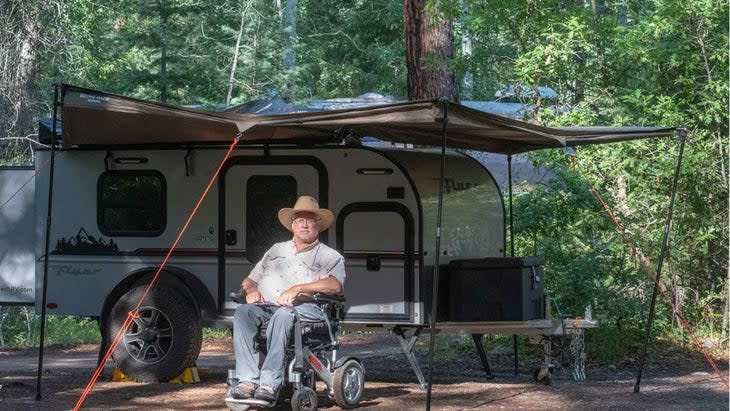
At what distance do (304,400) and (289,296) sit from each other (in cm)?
74

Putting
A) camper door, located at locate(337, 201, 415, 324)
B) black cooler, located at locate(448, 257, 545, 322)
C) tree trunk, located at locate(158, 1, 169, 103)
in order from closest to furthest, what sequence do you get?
camper door, located at locate(337, 201, 415, 324) → black cooler, located at locate(448, 257, 545, 322) → tree trunk, located at locate(158, 1, 169, 103)

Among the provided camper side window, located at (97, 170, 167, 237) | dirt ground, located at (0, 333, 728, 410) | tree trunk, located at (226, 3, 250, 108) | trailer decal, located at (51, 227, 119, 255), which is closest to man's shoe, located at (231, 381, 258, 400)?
dirt ground, located at (0, 333, 728, 410)

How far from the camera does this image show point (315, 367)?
8.68 m

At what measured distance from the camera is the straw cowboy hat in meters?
9.17

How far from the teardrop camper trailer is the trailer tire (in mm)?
11

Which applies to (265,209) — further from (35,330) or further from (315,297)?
(35,330)

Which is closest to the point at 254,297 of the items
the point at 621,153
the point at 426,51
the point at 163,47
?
the point at 621,153

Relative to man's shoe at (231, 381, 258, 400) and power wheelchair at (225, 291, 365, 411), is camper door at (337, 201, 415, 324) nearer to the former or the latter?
power wheelchair at (225, 291, 365, 411)

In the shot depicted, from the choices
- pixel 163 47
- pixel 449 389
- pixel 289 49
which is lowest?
pixel 449 389

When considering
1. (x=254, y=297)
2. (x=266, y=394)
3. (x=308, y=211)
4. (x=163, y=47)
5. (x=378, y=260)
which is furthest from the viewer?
(x=163, y=47)

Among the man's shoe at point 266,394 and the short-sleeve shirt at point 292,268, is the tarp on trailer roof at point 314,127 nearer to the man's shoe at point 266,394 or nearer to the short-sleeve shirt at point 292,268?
the short-sleeve shirt at point 292,268

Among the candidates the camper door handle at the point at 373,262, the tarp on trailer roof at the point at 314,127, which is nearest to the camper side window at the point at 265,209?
the tarp on trailer roof at the point at 314,127

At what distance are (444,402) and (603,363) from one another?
3309mm

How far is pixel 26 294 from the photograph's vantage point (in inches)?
459
